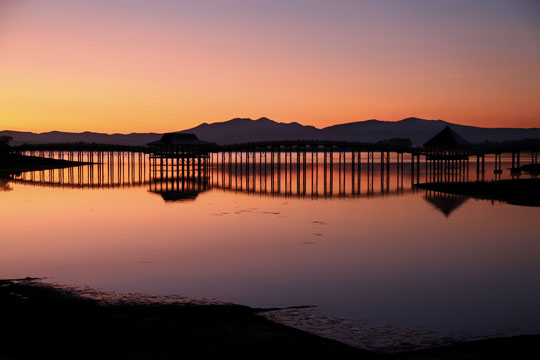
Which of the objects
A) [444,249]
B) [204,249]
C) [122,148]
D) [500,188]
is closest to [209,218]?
[204,249]

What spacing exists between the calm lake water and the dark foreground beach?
79 centimetres

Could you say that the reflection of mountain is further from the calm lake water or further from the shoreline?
the shoreline

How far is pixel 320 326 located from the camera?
9.24m

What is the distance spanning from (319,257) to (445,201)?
20.2 meters

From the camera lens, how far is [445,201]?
110ft

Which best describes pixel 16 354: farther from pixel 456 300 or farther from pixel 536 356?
pixel 456 300

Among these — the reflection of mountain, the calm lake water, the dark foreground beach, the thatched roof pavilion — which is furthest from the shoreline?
the dark foreground beach

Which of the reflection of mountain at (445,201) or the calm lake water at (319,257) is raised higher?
the reflection of mountain at (445,201)

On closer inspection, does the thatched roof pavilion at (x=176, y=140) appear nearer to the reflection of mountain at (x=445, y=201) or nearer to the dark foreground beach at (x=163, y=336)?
the reflection of mountain at (x=445, y=201)

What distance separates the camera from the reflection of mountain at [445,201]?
2912 centimetres

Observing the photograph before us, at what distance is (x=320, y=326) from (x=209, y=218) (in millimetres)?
16617

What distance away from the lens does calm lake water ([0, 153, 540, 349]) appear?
1032 cm

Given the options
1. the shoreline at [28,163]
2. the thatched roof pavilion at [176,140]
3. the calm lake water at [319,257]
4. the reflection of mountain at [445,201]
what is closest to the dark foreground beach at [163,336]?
the calm lake water at [319,257]

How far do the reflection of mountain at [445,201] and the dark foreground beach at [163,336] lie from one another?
19.6m
